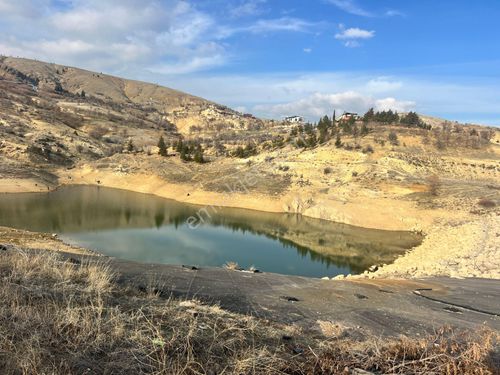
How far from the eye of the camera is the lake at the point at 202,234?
24.0 metres

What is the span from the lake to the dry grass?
12.4 m

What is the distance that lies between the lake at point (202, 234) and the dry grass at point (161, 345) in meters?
12.4

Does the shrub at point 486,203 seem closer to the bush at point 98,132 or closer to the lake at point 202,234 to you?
the lake at point 202,234

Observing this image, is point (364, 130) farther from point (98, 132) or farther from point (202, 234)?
point (98, 132)

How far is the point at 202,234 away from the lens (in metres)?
32.0

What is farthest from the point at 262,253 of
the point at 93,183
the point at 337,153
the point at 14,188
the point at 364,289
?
the point at 93,183

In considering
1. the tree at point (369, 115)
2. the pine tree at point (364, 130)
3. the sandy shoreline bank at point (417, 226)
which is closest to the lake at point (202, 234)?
the sandy shoreline bank at point (417, 226)

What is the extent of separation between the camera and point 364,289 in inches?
422

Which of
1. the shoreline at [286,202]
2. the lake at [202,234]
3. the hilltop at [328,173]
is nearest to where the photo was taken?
the lake at [202,234]

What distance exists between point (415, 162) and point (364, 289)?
38661mm

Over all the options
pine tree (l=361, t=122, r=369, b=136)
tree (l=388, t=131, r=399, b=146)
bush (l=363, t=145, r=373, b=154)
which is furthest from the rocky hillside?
bush (l=363, t=145, r=373, b=154)

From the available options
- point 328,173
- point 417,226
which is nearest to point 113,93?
point 328,173

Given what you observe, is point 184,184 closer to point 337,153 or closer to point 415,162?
point 337,153

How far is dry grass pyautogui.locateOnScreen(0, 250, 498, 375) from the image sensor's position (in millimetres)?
3625
